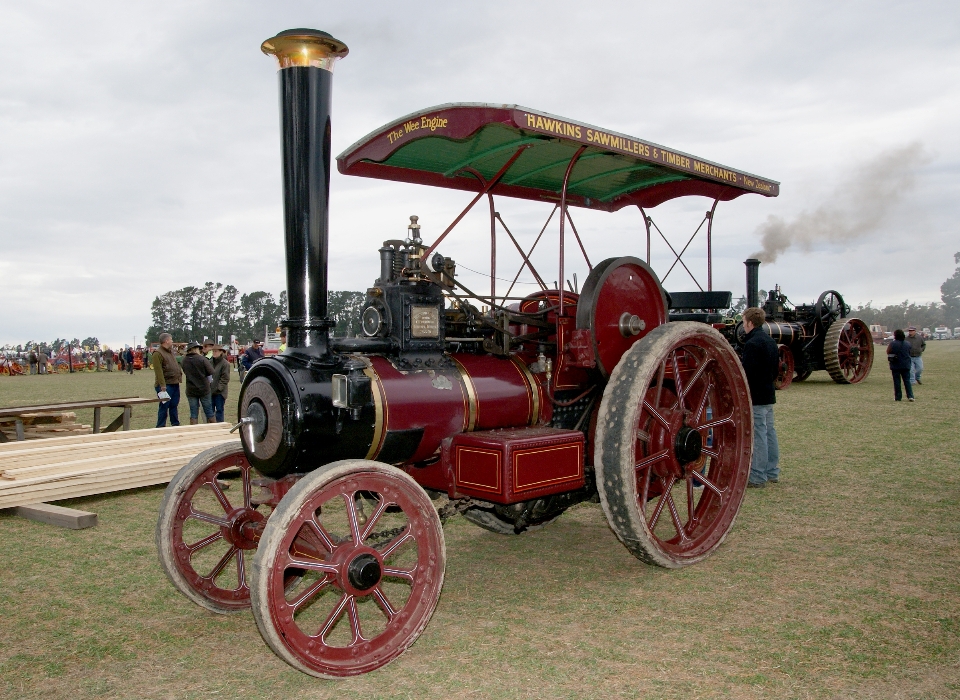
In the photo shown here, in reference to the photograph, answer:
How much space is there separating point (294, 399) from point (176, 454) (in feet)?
13.9

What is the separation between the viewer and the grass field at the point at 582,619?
2832mm

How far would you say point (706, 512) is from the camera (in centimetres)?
455

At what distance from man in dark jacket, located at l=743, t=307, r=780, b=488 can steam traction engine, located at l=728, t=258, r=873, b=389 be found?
9098 millimetres

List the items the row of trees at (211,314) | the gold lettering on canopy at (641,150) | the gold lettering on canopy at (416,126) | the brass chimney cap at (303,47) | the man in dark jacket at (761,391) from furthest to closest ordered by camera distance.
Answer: the row of trees at (211,314) → the man in dark jacket at (761,391) → the gold lettering on canopy at (416,126) → the gold lettering on canopy at (641,150) → the brass chimney cap at (303,47)

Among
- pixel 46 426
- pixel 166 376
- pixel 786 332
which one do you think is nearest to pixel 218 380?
pixel 166 376

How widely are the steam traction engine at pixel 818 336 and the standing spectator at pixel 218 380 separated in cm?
985

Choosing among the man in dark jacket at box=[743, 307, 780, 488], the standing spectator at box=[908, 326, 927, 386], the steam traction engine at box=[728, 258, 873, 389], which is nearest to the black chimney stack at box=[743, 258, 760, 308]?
the steam traction engine at box=[728, 258, 873, 389]

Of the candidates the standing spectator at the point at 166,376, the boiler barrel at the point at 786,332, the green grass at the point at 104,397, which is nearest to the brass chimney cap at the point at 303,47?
the standing spectator at the point at 166,376

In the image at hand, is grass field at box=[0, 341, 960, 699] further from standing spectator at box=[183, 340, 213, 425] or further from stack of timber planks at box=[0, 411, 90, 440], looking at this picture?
stack of timber planks at box=[0, 411, 90, 440]

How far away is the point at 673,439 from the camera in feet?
13.5

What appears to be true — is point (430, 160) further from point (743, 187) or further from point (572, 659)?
point (572, 659)

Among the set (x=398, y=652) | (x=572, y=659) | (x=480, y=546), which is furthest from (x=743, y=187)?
(x=398, y=652)

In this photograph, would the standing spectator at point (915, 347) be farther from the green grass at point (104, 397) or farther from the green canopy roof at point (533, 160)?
the green grass at point (104, 397)

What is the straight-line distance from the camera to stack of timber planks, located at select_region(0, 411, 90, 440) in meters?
9.82
